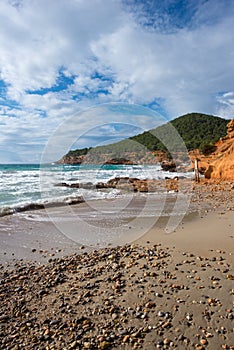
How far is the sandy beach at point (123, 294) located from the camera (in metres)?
2.77

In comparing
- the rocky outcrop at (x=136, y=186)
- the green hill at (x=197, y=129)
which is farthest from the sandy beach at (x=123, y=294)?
the green hill at (x=197, y=129)

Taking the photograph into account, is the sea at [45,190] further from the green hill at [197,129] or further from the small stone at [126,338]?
the green hill at [197,129]

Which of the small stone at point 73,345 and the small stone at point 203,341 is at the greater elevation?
the small stone at point 73,345

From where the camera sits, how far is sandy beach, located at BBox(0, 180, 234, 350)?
9.10 feet

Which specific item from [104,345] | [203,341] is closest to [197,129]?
[203,341]

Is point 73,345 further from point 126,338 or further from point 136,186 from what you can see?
point 136,186

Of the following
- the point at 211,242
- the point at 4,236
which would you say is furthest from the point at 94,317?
the point at 4,236

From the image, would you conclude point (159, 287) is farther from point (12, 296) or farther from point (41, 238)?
point (41, 238)

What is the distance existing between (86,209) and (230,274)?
7400 millimetres

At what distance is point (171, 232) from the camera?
6211mm

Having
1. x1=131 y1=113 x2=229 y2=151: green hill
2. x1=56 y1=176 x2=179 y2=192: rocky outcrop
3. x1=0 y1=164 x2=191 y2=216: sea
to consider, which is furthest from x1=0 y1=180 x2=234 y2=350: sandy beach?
x1=131 y1=113 x2=229 y2=151: green hill

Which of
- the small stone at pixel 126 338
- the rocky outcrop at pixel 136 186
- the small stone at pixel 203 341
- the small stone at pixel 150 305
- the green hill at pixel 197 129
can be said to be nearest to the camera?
the small stone at pixel 203 341

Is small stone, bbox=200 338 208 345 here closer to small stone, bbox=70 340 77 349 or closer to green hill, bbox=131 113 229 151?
small stone, bbox=70 340 77 349

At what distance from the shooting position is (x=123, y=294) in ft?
11.6
